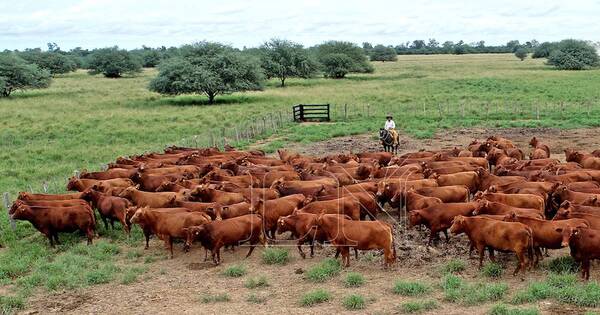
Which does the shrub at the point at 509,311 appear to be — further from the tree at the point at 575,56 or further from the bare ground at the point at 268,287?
the tree at the point at 575,56

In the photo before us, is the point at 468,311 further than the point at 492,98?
No

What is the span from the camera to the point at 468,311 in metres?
7.96

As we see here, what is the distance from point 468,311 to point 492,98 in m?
33.3

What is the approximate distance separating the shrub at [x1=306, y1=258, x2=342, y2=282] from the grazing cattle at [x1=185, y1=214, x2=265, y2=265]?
4.87 feet

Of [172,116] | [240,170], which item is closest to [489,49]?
[172,116]

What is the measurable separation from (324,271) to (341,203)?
2199 mm

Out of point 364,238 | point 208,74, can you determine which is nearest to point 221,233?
point 364,238

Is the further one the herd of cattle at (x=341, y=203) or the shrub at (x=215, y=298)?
the herd of cattle at (x=341, y=203)

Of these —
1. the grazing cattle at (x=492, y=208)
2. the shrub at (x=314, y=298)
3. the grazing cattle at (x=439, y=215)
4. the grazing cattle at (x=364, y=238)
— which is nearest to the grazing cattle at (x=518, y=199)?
the grazing cattle at (x=492, y=208)

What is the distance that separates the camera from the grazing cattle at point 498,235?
29.7 feet

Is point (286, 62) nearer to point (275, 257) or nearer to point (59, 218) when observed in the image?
point (59, 218)

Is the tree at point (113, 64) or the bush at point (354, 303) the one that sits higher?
the tree at point (113, 64)

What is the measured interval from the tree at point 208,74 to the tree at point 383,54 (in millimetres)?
76257

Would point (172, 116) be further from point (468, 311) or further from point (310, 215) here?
point (468, 311)
